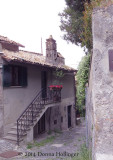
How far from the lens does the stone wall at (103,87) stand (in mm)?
3621

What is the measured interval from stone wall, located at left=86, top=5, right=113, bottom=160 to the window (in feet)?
23.7

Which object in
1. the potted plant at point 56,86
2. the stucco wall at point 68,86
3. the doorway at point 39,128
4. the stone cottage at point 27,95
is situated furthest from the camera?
the stucco wall at point 68,86

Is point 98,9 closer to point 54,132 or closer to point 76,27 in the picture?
point 76,27

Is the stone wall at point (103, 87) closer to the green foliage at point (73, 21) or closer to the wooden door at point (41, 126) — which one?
the green foliage at point (73, 21)

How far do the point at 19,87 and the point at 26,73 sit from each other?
3.17 feet

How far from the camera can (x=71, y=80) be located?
17469 mm

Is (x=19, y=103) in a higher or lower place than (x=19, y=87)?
lower

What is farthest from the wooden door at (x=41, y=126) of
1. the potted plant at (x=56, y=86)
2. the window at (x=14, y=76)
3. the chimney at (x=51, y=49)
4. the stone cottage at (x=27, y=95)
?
the chimney at (x=51, y=49)

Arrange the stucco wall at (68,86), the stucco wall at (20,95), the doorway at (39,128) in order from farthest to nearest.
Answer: the stucco wall at (68,86), the doorway at (39,128), the stucco wall at (20,95)

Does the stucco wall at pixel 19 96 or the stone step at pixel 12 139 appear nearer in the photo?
the stone step at pixel 12 139

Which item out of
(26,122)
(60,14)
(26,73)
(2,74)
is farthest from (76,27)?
(26,122)

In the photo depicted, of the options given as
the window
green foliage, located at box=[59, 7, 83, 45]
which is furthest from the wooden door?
green foliage, located at box=[59, 7, 83, 45]

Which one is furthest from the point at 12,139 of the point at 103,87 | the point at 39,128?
the point at 103,87

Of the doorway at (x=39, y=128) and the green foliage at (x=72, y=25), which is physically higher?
the green foliage at (x=72, y=25)
